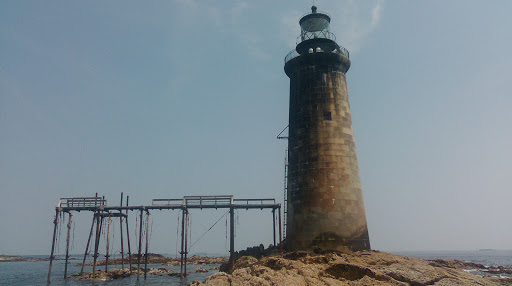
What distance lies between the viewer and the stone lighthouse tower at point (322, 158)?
63.7 feet

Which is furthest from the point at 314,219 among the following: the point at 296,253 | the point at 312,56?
the point at 312,56

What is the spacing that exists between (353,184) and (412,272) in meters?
6.43

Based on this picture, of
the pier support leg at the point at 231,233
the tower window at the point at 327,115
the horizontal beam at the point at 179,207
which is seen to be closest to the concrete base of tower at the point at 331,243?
the tower window at the point at 327,115

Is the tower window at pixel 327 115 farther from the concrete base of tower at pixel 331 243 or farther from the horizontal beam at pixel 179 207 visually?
the horizontal beam at pixel 179 207

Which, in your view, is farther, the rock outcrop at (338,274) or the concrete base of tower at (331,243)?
the concrete base of tower at (331,243)

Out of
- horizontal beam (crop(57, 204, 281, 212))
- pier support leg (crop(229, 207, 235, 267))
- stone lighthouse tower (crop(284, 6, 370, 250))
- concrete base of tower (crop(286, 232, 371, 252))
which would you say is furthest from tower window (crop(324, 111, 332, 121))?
pier support leg (crop(229, 207, 235, 267))

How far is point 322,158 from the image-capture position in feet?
66.3

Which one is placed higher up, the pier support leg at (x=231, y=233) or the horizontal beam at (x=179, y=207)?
the horizontal beam at (x=179, y=207)

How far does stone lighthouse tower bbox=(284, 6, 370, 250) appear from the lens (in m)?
19.4

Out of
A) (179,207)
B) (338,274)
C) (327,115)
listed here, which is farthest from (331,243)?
(179,207)

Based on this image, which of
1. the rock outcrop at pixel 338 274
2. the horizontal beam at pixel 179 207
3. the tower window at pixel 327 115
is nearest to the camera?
the rock outcrop at pixel 338 274

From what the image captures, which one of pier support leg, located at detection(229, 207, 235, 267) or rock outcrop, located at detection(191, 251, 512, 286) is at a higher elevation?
pier support leg, located at detection(229, 207, 235, 267)

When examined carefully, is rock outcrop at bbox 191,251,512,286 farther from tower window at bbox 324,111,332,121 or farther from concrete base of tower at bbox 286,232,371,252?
tower window at bbox 324,111,332,121

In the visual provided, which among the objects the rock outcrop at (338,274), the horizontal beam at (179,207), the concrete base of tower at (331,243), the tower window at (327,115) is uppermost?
the tower window at (327,115)
